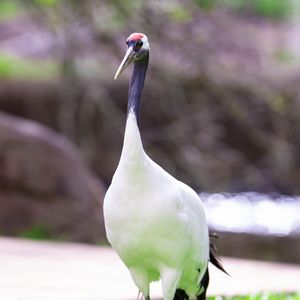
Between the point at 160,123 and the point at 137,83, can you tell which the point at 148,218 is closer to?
the point at 137,83

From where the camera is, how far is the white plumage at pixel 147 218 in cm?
461

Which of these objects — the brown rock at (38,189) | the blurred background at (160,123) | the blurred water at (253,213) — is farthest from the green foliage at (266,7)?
the brown rock at (38,189)

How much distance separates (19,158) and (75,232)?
86 centimetres

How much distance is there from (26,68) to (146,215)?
9.30 meters

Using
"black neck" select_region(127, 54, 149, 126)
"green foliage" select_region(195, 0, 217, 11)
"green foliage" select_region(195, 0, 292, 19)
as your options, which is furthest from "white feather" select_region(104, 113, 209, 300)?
"green foliage" select_region(195, 0, 292, 19)

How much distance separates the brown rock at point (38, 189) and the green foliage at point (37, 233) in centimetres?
1

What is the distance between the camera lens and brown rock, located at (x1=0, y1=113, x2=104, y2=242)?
9.39 m

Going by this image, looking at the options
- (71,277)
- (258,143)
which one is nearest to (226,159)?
(258,143)

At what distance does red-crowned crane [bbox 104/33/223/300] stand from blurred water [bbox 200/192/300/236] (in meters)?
5.49

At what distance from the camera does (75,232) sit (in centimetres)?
948

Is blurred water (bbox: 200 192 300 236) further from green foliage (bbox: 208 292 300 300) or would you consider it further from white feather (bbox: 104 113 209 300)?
white feather (bbox: 104 113 209 300)

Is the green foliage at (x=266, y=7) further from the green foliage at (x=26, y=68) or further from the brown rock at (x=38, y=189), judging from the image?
the brown rock at (x=38, y=189)

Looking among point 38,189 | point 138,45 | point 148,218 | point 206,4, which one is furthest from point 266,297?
point 206,4

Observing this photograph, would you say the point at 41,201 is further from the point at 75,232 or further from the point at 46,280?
A: the point at 46,280
